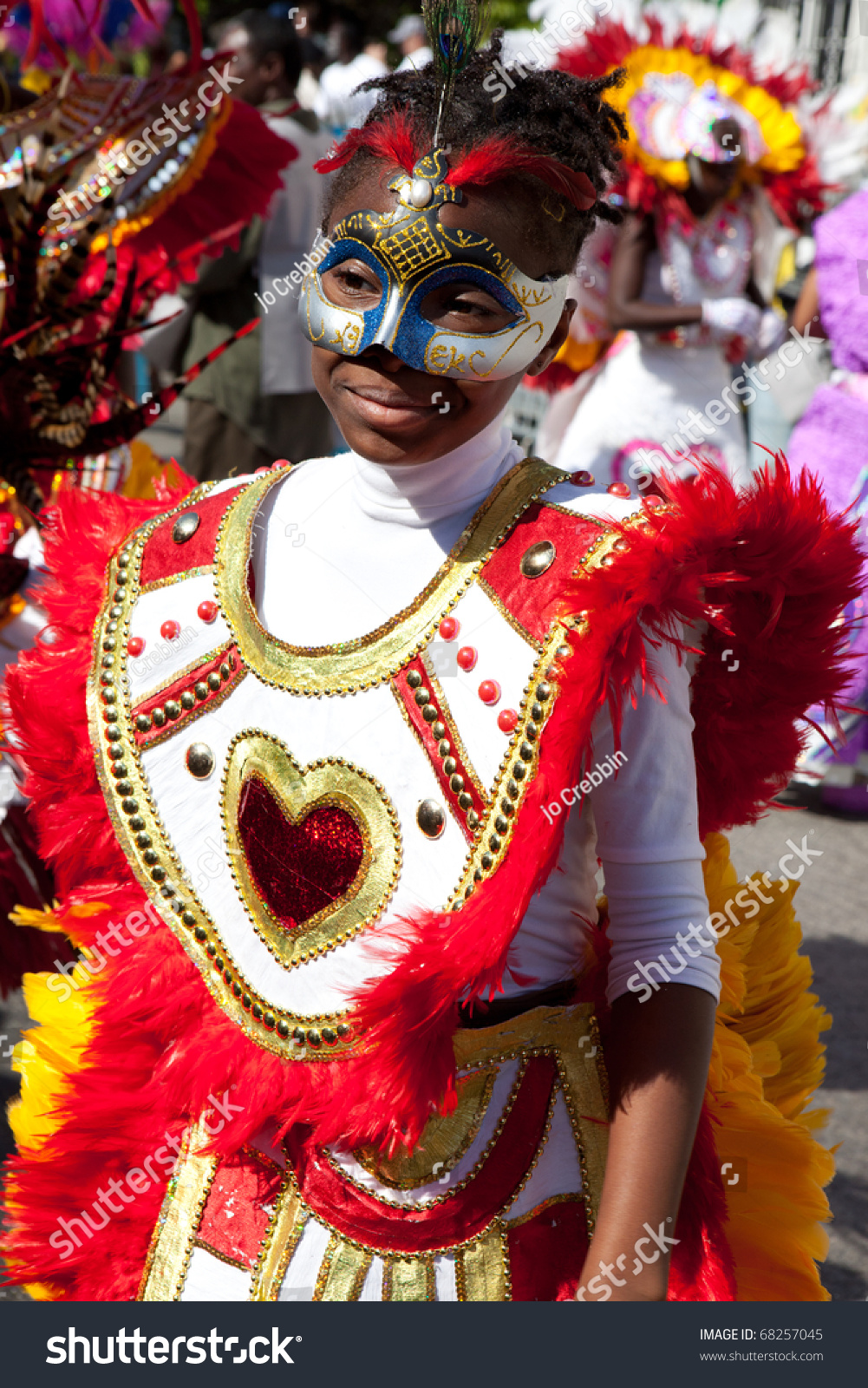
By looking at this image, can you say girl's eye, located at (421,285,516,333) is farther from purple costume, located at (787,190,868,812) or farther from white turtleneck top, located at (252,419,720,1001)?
Result: purple costume, located at (787,190,868,812)

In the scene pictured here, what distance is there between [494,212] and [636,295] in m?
3.57

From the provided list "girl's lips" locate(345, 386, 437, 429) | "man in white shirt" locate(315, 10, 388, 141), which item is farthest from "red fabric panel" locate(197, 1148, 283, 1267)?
"man in white shirt" locate(315, 10, 388, 141)

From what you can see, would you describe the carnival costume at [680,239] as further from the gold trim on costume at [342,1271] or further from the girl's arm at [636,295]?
the gold trim on costume at [342,1271]

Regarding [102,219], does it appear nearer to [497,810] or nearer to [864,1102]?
[497,810]

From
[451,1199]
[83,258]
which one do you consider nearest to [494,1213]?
[451,1199]

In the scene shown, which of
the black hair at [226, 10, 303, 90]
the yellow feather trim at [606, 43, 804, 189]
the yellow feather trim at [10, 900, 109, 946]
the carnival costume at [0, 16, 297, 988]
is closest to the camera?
the yellow feather trim at [10, 900, 109, 946]

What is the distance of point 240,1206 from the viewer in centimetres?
136

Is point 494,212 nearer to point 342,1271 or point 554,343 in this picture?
point 554,343

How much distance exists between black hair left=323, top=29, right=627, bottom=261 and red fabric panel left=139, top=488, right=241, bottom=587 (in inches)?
12.4

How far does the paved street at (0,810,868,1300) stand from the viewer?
9.37 ft

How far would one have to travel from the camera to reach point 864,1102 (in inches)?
129

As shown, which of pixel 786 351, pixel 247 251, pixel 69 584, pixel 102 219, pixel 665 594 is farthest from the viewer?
pixel 786 351
